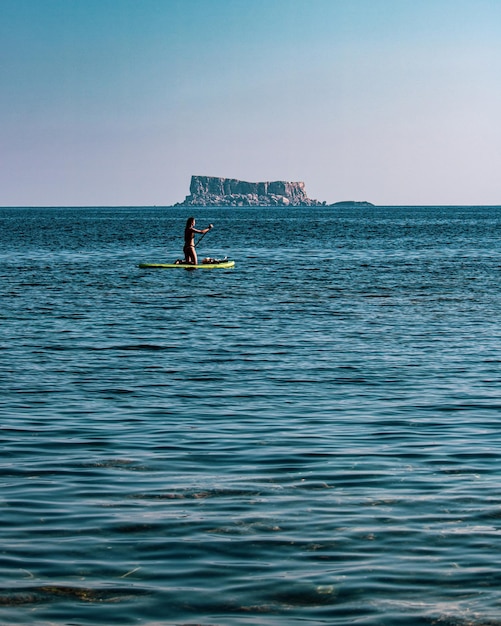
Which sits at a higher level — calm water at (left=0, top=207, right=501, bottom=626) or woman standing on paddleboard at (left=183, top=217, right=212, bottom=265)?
woman standing on paddleboard at (left=183, top=217, right=212, bottom=265)

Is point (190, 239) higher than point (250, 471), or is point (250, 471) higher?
point (190, 239)

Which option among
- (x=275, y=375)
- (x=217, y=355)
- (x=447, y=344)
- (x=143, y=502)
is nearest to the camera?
(x=143, y=502)

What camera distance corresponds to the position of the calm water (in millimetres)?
7199

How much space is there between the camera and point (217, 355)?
20094 millimetres

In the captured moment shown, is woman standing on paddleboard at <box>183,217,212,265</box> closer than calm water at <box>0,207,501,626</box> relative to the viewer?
No

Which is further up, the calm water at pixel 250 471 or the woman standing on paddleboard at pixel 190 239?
the woman standing on paddleboard at pixel 190 239

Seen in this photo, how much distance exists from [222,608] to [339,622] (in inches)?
32.2

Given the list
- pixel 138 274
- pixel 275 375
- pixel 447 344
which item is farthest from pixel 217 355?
pixel 138 274

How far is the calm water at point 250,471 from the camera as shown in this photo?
720 cm

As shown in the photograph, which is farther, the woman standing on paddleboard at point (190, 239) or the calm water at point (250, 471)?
the woman standing on paddleboard at point (190, 239)

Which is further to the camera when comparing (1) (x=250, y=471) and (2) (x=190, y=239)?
(2) (x=190, y=239)

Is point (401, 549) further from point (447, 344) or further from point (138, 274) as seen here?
point (138, 274)

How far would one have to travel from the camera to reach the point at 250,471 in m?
10.7

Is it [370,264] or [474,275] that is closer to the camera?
[474,275]
